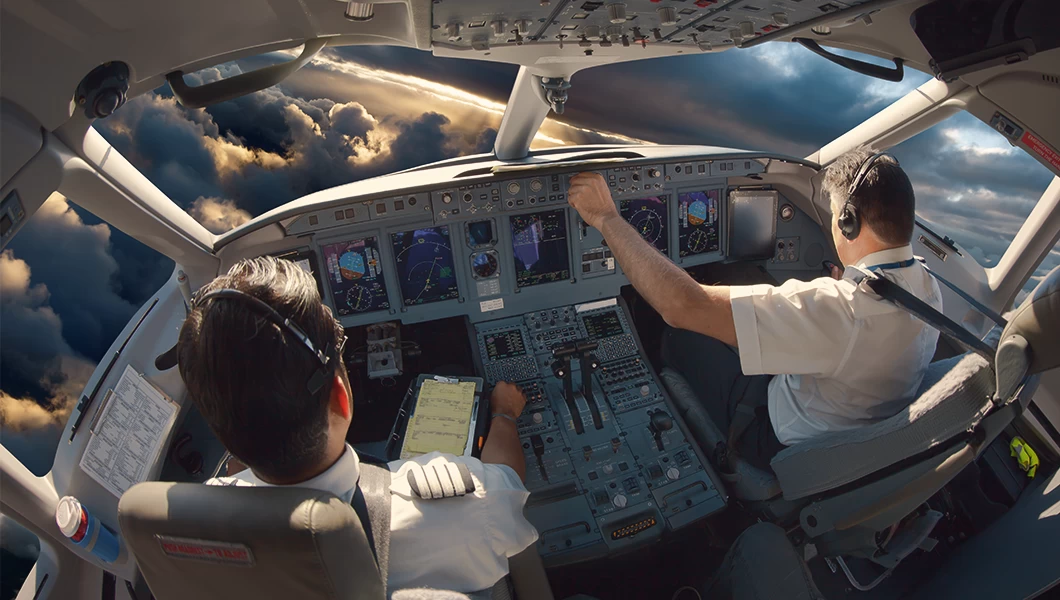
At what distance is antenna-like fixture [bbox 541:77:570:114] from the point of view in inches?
88.6

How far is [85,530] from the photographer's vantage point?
151 cm

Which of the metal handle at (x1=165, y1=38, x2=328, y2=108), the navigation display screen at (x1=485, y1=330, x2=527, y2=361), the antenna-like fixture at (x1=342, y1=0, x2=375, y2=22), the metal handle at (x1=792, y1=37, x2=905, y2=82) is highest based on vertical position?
the antenna-like fixture at (x1=342, y1=0, x2=375, y2=22)

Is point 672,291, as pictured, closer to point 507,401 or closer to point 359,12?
point 507,401

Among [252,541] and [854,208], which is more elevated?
[252,541]

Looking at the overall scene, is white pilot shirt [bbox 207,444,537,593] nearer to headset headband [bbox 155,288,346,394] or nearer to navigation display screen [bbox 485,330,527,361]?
headset headband [bbox 155,288,346,394]

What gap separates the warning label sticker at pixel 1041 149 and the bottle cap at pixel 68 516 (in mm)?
3302

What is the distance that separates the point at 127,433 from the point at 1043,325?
2.43 meters

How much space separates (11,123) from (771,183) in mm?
3111

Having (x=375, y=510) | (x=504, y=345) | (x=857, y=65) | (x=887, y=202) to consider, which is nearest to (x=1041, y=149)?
(x=857, y=65)

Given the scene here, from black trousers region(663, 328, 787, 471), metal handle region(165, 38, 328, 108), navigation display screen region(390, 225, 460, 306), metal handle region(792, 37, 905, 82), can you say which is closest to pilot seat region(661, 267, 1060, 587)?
black trousers region(663, 328, 787, 471)

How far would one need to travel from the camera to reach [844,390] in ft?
5.37

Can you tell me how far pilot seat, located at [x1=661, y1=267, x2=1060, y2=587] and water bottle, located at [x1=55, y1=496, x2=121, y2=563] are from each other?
1.90 m

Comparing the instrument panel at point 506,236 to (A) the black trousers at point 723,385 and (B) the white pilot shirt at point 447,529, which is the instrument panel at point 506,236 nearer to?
(A) the black trousers at point 723,385

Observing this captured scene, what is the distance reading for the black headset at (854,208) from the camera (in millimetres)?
1564
